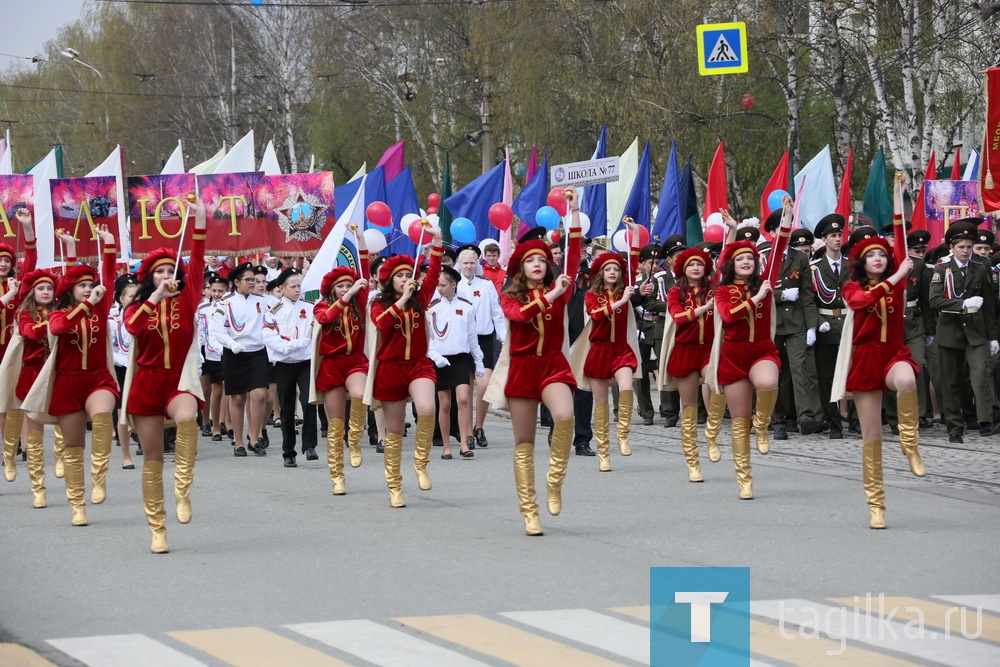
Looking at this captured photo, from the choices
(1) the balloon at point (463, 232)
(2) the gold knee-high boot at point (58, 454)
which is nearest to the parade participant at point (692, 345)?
(2) the gold knee-high boot at point (58, 454)

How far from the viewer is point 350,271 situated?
12797 millimetres

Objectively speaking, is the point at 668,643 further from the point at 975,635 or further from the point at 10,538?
the point at 10,538

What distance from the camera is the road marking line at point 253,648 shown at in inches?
255

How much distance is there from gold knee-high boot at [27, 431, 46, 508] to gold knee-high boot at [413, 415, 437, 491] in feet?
9.55

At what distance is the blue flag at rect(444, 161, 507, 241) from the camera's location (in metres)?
24.0

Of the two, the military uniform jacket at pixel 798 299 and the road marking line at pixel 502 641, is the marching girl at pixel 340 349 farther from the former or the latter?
the road marking line at pixel 502 641

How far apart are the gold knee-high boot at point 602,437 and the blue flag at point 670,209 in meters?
8.37

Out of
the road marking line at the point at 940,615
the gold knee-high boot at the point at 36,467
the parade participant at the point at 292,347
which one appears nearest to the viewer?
the road marking line at the point at 940,615

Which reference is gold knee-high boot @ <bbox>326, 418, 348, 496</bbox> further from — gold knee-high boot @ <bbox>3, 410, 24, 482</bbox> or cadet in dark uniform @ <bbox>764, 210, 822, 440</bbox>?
cadet in dark uniform @ <bbox>764, 210, 822, 440</bbox>

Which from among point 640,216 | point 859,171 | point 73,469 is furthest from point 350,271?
point 859,171

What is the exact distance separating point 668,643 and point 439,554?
2.60 metres

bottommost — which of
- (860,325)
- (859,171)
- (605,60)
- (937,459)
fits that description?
(937,459)

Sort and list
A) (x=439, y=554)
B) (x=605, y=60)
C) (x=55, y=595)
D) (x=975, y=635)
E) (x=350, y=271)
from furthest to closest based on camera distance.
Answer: (x=605, y=60) < (x=350, y=271) < (x=439, y=554) < (x=55, y=595) < (x=975, y=635)

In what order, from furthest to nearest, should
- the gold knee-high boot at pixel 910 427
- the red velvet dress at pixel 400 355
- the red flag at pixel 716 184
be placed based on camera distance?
the red flag at pixel 716 184
the red velvet dress at pixel 400 355
the gold knee-high boot at pixel 910 427
